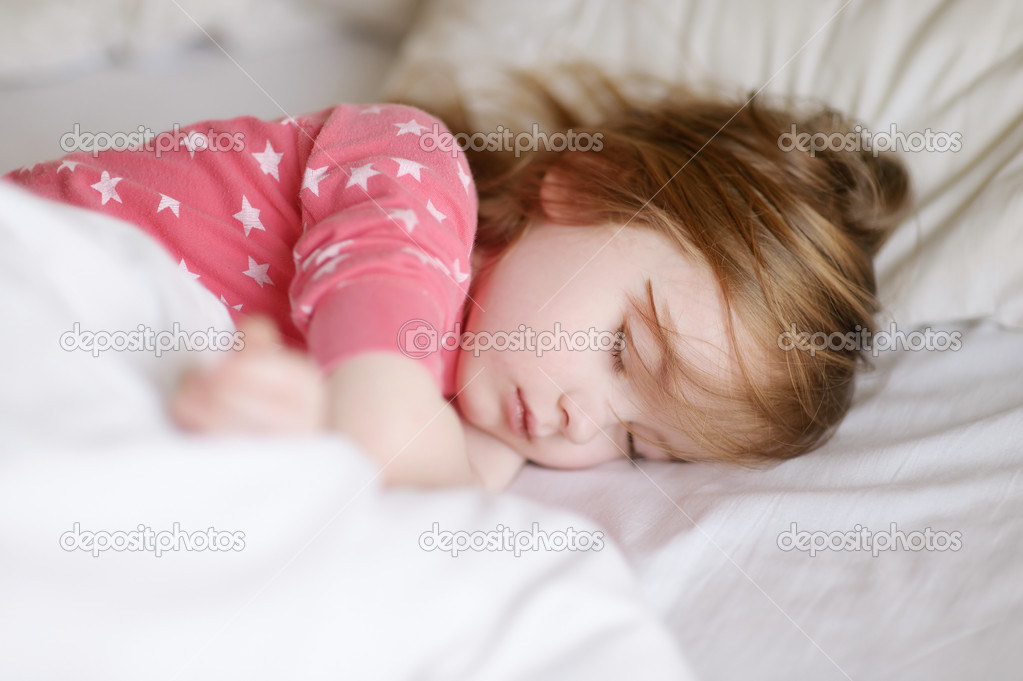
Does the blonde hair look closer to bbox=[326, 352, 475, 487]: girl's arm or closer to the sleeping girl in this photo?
the sleeping girl

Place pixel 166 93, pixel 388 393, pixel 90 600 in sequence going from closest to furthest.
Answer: pixel 90 600 → pixel 388 393 → pixel 166 93

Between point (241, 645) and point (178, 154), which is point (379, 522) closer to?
point (241, 645)

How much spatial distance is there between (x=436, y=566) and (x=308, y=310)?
0.77 feet

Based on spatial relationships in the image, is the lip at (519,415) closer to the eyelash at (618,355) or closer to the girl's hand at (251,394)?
the eyelash at (618,355)

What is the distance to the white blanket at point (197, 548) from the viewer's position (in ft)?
1.28

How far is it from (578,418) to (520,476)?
4.3 inches

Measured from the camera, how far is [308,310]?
0.62 m

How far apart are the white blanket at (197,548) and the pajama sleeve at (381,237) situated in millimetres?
110

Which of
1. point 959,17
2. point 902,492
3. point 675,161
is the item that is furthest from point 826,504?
point 959,17

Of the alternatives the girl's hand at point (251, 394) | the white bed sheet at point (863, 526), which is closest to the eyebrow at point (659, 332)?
the white bed sheet at point (863, 526)

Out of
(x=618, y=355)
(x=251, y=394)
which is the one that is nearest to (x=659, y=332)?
(x=618, y=355)

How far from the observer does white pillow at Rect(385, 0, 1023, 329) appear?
976 millimetres

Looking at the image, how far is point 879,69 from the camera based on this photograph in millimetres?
1088

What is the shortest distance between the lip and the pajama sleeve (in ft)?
0.27
